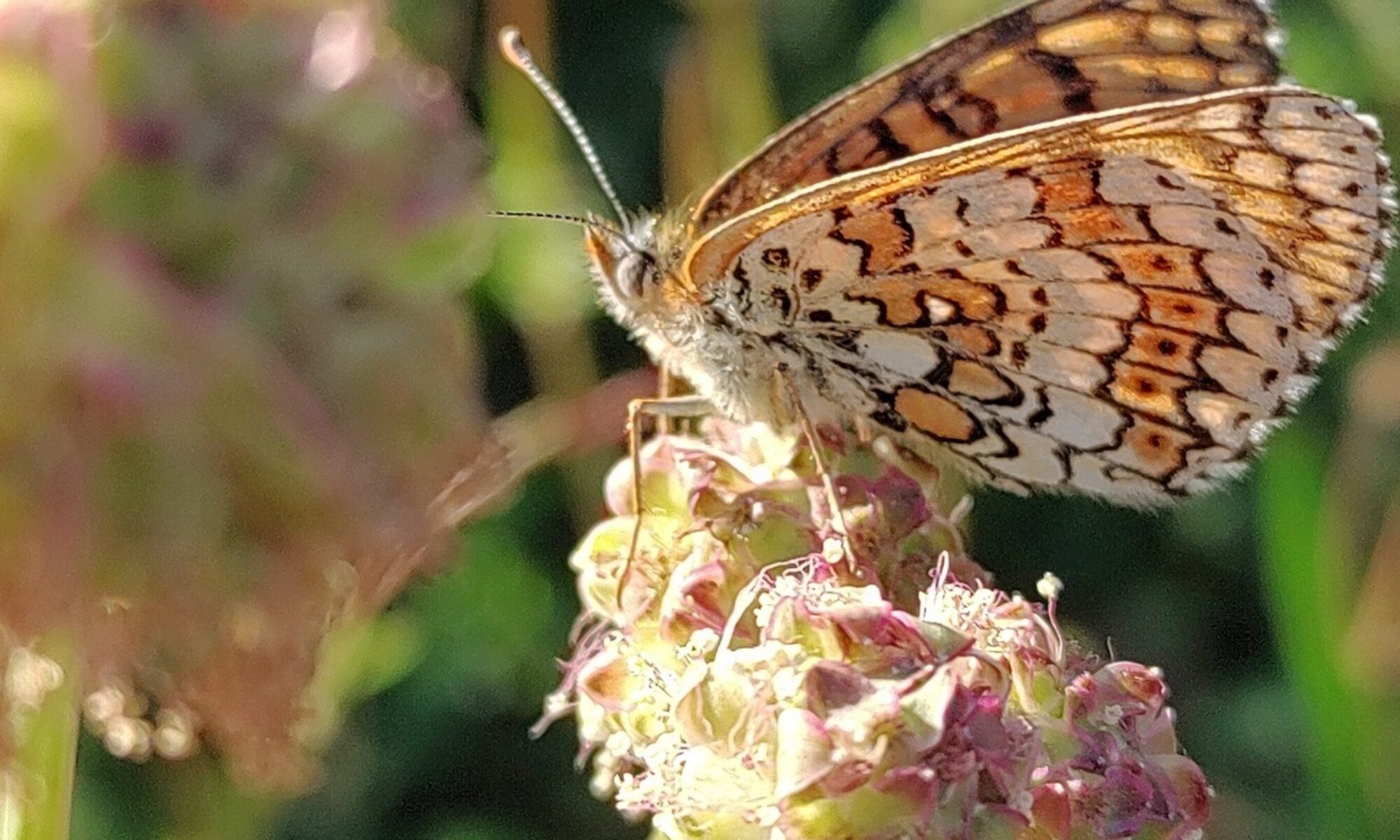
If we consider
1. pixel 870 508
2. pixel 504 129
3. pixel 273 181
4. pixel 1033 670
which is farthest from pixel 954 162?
pixel 504 129

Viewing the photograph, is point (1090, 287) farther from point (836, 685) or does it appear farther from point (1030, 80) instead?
point (836, 685)

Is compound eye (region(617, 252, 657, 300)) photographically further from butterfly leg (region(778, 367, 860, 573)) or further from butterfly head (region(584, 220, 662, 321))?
butterfly leg (region(778, 367, 860, 573))

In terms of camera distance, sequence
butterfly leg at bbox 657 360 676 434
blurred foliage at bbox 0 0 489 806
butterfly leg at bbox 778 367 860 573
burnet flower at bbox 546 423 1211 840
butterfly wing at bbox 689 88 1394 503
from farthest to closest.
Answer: butterfly leg at bbox 657 360 676 434
butterfly wing at bbox 689 88 1394 503
butterfly leg at bbox 778 367 860 573
burnet flower at bbox 546 423 1211 840
blurred foliage at bbox 0 0 489 806

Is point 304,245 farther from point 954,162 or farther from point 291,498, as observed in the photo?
point 954,162

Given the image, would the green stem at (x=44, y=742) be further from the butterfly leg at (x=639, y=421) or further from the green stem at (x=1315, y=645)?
the green stem at (x=1315, y=645)

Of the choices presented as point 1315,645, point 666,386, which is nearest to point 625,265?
point 666,386

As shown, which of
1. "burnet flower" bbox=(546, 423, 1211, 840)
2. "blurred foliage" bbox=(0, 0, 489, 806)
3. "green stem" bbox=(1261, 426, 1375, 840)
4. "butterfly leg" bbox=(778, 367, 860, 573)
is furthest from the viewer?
"green stem" bbox=(1261, 426, 1375, 840)

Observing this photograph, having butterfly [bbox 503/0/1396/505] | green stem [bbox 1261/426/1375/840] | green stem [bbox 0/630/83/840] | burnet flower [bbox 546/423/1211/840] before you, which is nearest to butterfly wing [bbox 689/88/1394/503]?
butterfly [bbox 503/0/1396/505]
